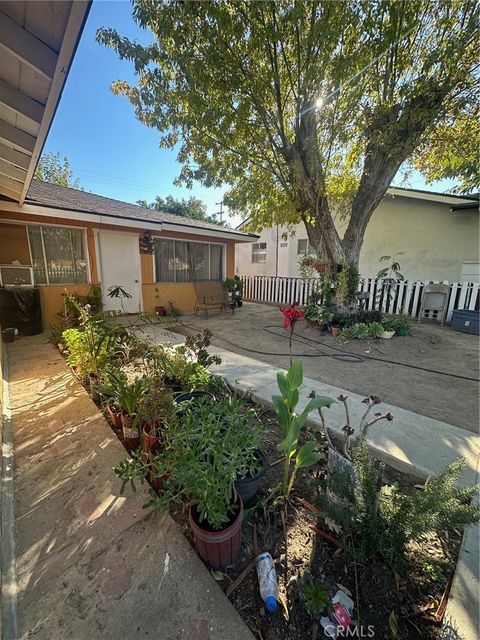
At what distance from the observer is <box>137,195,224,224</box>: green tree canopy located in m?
26.0

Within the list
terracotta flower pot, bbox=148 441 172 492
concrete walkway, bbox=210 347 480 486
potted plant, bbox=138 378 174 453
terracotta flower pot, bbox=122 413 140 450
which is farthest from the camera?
terracotta flower pot, bbox=122 413 140 450

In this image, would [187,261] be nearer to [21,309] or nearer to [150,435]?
[21,309]

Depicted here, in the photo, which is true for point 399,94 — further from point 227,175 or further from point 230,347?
point 230,347

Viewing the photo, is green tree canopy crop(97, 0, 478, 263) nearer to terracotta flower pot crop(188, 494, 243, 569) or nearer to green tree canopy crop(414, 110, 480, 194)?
green tree canopy crop(414, 110, 480, 194)

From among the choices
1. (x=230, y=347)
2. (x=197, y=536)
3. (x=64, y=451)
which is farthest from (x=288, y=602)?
(x=230, y=347)

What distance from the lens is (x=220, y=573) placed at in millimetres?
1208

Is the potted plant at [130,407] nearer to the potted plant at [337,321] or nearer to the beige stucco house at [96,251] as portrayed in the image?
the potted plant at [337,321]

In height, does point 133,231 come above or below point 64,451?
above

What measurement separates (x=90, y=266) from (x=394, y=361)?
6817mm

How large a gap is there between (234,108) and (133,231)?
373 centimetres

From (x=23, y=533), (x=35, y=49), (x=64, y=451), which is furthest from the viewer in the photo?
(x=64, y=451)

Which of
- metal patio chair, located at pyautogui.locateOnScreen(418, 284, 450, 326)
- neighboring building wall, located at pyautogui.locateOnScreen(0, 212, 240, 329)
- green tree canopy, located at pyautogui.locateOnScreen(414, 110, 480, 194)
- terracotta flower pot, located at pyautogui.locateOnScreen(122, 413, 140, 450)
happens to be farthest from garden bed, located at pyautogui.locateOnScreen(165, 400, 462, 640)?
metal patio chair, located at pyautogui.locateOnScreen(418, 284, 450, 326)

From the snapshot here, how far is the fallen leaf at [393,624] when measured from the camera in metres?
0.97

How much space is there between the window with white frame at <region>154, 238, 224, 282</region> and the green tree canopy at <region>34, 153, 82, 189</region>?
15.5 metres
